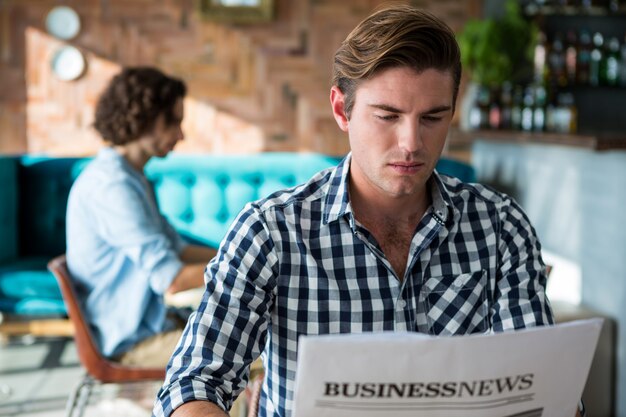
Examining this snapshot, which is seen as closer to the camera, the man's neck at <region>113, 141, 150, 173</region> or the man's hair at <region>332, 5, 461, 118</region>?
the man's hair at <region>332, 5, 461, 118</region>

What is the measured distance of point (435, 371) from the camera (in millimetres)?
877

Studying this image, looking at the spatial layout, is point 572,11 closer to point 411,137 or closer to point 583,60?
point 583,60

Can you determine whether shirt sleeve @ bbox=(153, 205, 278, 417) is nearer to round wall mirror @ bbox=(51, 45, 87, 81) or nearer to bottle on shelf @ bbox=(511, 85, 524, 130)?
bottle on shelf @ bbox=(511, 85, 524, 130)

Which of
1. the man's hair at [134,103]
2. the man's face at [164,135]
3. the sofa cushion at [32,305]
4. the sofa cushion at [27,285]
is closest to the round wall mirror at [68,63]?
the sofa cushion at [27,285]

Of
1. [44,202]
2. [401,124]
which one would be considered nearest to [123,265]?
[401,124]

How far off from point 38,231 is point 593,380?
315cm

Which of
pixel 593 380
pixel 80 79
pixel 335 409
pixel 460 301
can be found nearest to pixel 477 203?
pixel 460 301

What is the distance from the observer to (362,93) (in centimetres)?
131

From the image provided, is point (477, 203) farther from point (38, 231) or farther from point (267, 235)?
point (38, 231)

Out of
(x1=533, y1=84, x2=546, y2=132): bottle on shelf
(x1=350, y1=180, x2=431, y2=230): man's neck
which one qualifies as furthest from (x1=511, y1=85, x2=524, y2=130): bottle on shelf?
(x1=350, y1=180, x2=431, y2=230): man's neck

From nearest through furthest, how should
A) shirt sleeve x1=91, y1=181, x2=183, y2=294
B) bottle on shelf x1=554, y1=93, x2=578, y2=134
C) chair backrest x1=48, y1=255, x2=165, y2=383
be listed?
chair backrest x1=48, y1=255, x2=165, y2=383 → shirt sleeve x1=91, y1=181, x2=183, y2=294 → bottle on shelf x1=554, y1=93, x2=578, y2=134

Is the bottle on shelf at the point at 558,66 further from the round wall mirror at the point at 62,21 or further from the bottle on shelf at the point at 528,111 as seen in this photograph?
the round wall mirror at the point at 62,21

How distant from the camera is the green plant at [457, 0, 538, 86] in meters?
4.54

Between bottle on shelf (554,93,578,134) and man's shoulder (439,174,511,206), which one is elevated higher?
bottle on shelf (554,93,578,134)
